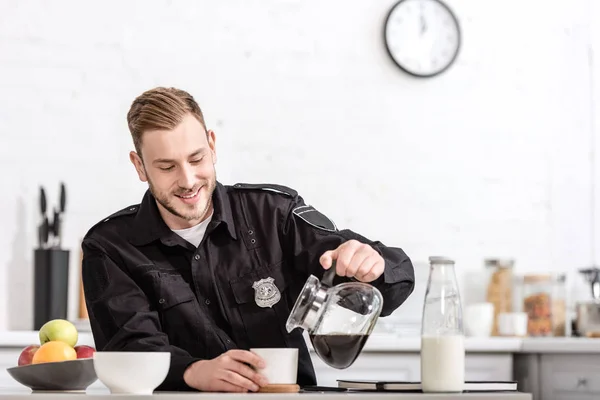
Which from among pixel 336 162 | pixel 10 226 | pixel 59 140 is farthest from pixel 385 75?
pixel 10 226

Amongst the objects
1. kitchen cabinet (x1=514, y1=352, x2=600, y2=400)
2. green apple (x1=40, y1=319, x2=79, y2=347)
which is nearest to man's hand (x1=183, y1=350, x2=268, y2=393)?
green apple (x1=40, y1=319, x2=79, y2=347)

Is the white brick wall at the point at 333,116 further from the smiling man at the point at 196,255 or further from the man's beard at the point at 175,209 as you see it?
the man's beard at the point at 175,209

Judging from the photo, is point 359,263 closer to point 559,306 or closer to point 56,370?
point 56,370

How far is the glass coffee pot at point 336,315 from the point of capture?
1.56 metres

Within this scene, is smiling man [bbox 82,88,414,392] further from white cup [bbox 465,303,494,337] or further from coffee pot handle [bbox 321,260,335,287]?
white cup [bbox 465,303,494,337]

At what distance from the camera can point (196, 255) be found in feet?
7.07

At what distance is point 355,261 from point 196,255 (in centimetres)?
56

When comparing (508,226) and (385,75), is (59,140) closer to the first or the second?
(385,75)

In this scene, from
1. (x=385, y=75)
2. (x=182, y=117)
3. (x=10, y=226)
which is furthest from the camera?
(x=385, y=75)

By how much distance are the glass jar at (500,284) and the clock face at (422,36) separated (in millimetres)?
788

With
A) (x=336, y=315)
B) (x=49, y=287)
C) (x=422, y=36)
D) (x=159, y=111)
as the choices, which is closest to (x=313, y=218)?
(x=159, y=111)

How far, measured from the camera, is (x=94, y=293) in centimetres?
210

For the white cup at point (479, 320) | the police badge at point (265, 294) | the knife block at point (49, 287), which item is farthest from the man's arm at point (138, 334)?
the white cup at point (479, 320)

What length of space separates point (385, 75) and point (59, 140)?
1278mm
